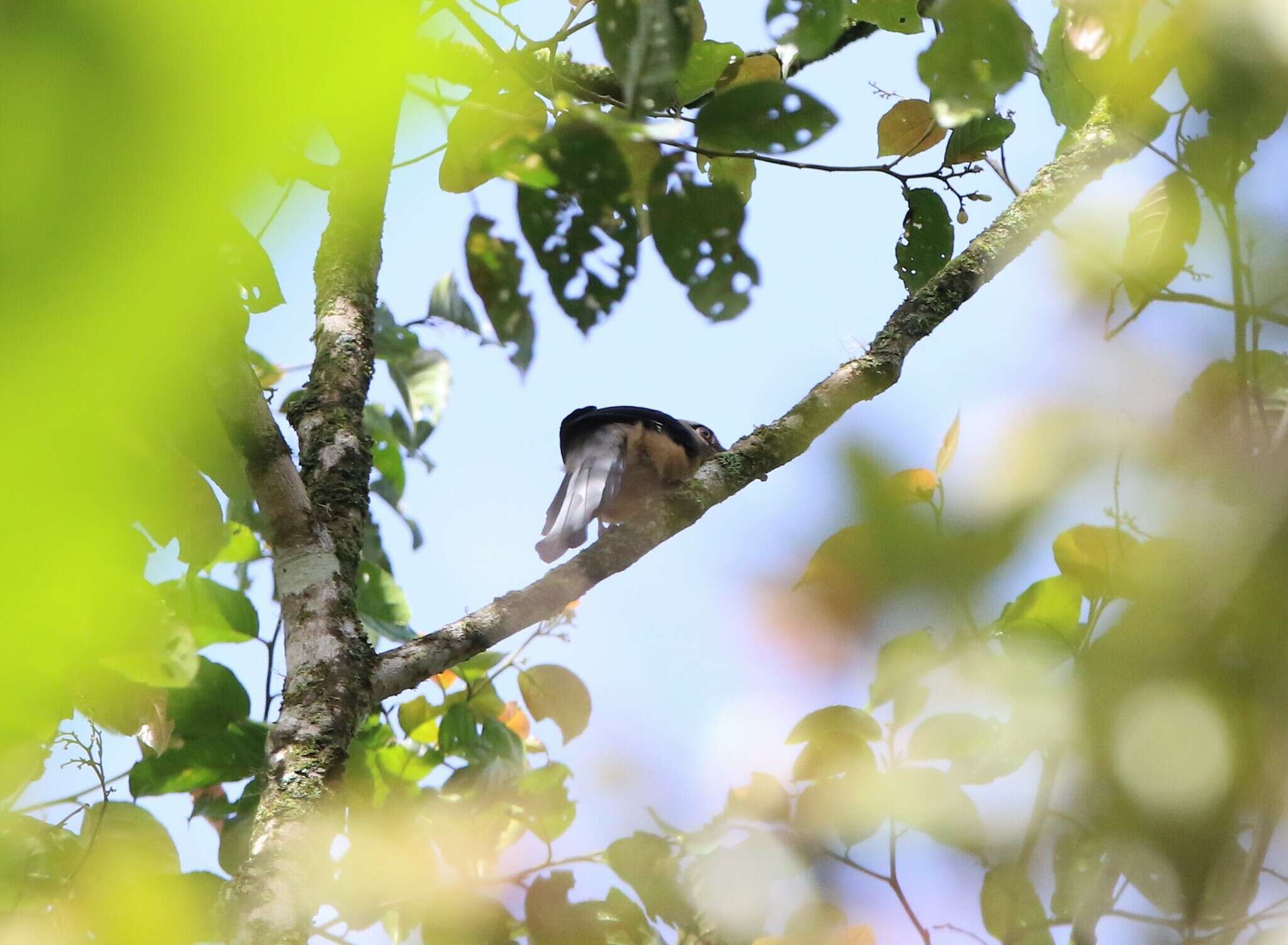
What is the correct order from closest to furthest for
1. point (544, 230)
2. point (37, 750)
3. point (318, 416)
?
point (544, 230) → point (37, 750) → point (318, 416)

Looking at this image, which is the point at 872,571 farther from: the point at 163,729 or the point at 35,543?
the point at 163,729

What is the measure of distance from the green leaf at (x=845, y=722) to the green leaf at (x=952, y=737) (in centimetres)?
11

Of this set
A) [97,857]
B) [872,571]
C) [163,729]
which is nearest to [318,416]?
[163,729]

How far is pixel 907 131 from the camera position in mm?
2121

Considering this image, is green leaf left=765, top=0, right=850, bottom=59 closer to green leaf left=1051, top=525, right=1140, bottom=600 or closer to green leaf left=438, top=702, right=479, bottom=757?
green leaf left=1051, top=525, right=1140, bottom=600

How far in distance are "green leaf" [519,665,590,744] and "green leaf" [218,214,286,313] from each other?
122 cm

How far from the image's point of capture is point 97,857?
1.79 m

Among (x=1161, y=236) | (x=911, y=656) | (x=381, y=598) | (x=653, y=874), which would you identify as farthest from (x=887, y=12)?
(x=381, y=598)

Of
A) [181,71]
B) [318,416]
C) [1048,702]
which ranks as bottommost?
[1048,702]

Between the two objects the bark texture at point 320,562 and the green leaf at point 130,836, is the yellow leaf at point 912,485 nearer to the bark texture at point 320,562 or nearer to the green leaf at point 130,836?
the bark texture at point 320,562

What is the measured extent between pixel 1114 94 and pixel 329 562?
126 cm

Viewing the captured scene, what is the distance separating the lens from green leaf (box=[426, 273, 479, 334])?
3.40 m

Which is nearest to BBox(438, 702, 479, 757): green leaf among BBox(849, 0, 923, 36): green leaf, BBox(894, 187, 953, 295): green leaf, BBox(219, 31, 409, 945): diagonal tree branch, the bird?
the bird

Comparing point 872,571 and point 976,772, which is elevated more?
point 872,571
